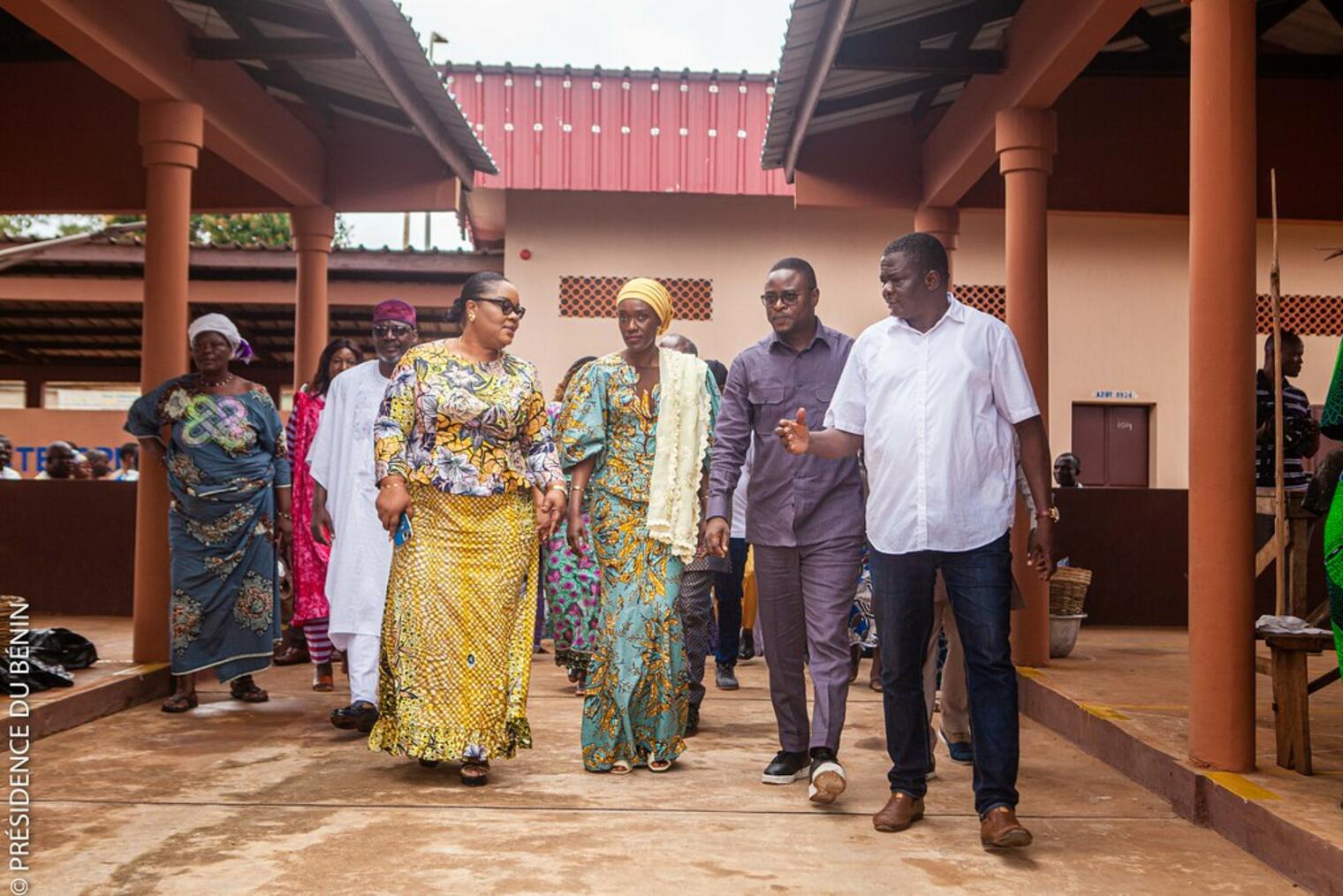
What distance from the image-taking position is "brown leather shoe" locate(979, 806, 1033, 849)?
172 inches

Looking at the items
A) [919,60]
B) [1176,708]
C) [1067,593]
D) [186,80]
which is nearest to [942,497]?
[1176,708]

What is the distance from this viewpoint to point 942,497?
4.64 m

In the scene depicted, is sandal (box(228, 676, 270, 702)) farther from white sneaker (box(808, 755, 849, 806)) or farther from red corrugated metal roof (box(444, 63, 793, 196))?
red corrugated metal roof (box(444, 63, 793, 196))

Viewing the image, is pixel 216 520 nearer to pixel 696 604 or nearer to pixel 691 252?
pixel 696 604

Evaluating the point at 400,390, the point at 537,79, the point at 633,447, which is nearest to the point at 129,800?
the point at 400,390

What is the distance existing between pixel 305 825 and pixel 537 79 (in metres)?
10.5

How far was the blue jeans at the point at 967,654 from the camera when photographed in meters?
4.54

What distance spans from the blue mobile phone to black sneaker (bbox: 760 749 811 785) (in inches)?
68.7

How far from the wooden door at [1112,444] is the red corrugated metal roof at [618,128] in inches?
160

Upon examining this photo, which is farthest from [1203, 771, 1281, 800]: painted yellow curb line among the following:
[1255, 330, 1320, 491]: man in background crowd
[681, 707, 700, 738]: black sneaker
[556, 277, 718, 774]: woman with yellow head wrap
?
[1255, 330, 1320, 491]: man in background crowd

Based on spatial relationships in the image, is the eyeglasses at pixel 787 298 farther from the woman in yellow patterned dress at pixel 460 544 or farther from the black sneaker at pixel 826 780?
the black sneaker at pixel 826 780

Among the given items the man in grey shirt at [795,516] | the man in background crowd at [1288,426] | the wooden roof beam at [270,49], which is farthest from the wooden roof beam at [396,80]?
the man in background crowd at [1288,426]

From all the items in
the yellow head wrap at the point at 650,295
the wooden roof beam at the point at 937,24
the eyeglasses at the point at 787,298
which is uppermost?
the wooden roof beam at the point at 937,24

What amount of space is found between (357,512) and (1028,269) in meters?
4.21
